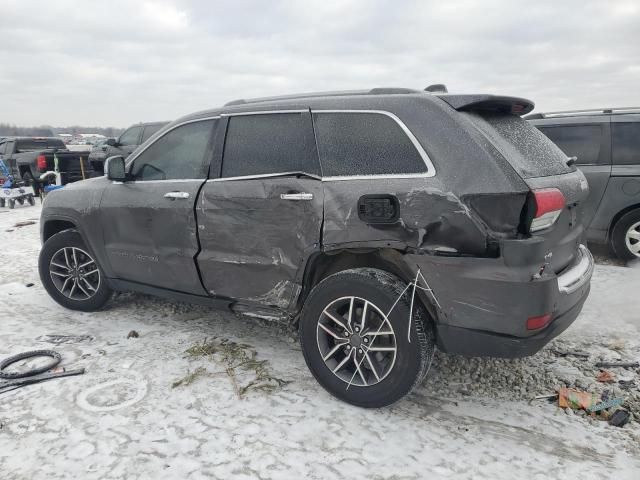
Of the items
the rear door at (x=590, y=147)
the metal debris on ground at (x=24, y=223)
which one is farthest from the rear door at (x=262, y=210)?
the metal debris on ground at (x=24, y=223)

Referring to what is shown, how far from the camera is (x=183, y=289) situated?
153 inches

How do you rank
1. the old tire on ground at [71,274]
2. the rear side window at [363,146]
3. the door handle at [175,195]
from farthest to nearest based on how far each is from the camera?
the old tire on ground at [71,274] < the door handle at [175,195] < the rear side window at [363,146]

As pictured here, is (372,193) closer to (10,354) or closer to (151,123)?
(10,354)

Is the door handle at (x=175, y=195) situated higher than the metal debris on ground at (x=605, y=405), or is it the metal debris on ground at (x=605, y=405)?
the door handle at (x=175, y=195)

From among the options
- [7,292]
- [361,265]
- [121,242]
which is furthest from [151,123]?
[361,265]

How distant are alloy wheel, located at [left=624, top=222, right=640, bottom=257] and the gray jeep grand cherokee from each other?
314 cm

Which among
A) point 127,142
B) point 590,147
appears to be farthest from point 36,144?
point 590,147

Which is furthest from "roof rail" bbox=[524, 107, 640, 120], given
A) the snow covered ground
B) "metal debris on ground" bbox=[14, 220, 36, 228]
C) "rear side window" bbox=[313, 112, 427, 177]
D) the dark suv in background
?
"metal debris on ground" bbox=[14, 220, 36, 228]

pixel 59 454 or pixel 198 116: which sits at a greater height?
pixel 198 116

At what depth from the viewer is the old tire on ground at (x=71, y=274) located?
460 centimetres

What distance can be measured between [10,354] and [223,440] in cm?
221

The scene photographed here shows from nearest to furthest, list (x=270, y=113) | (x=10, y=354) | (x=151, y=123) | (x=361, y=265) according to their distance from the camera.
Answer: (x=361, y=265)
(x=270, y=113)
(x=10, y=354)
(x=151, y=123)

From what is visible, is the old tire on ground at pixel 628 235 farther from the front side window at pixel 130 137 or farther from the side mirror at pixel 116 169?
the front side window at pixel 130 137

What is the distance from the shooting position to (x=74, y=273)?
466cm
